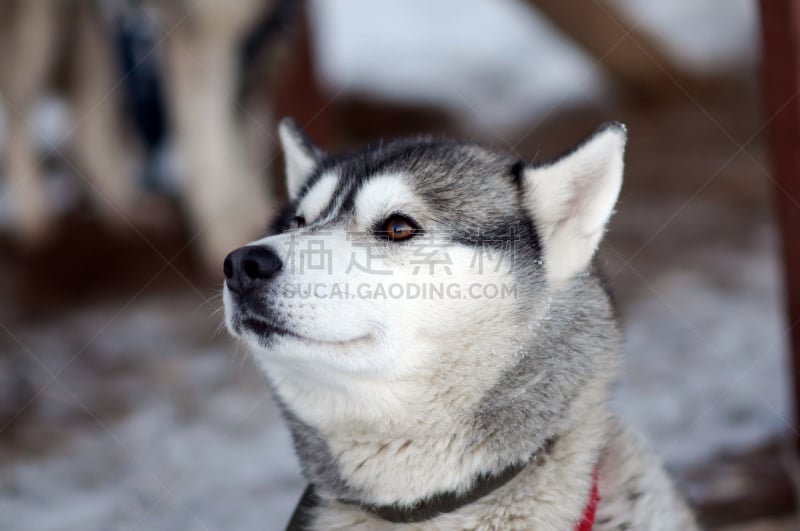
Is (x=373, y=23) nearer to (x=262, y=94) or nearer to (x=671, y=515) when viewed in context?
(x=262, y=94)

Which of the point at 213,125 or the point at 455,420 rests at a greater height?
the point at 213,125

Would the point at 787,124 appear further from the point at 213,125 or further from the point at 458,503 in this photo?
the point at 213,125

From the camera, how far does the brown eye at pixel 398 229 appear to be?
1917 mm

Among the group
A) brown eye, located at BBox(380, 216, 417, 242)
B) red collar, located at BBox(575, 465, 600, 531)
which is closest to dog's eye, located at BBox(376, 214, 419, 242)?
brown eye, located at BBox(380, 216, 417, 242)

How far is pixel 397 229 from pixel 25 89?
15.2ft

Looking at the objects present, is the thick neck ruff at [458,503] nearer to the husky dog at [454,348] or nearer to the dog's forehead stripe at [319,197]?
the husky dog at [454,348]

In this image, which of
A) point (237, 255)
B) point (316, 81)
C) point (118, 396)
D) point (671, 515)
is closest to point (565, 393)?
point (671, 515)

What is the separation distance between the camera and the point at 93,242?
5.89 m

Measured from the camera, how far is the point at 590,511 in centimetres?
183

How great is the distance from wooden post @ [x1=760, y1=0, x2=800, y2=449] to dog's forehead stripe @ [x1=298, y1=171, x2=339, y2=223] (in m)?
1.59

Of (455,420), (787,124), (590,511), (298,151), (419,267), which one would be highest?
(787,124)

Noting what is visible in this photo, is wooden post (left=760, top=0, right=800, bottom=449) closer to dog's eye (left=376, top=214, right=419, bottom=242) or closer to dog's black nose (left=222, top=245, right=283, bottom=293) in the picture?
dog's eye (left=376, top=214, right=419, bottom=242)

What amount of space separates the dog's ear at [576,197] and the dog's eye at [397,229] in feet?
1.00

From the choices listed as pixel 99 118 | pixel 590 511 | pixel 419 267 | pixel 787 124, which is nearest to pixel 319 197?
pixel 419 267
